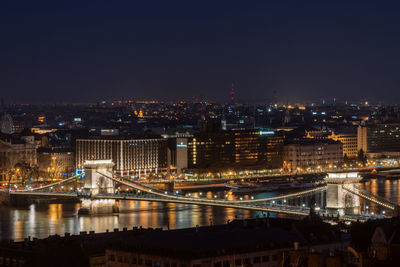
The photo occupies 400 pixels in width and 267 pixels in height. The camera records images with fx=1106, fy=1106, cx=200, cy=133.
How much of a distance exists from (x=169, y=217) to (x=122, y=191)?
10.4 meters

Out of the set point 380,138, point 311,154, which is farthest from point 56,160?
point 380,138

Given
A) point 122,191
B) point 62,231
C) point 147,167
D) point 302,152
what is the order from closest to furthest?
point 62,231, point 122,191, point 147,167, point 302,152

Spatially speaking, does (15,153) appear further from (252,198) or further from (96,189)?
(252,198)

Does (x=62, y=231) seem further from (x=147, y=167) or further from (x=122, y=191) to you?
(x=147, y=167)

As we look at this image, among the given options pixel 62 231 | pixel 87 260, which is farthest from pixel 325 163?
pixel 87 260

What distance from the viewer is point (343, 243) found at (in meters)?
15.3

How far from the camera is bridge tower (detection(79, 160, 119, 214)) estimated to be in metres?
34.7

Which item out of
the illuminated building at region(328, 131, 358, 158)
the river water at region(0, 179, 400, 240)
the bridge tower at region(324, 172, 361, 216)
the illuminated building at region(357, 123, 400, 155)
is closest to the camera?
the bridge tower at region(324, 172, 361, 216)

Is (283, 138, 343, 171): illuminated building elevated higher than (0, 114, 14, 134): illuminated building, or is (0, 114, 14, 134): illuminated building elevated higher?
(0, 114, 14, 134): illuminated building

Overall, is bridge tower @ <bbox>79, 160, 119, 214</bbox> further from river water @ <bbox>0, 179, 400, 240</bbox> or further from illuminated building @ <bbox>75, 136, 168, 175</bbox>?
illuminated building @ <bbox>75, 136, 168, 175</bbox>

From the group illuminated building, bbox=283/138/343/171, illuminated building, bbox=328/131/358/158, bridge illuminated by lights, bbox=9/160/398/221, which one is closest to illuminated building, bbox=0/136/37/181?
bridge illuminated by lights, bbox=9/160/398/221

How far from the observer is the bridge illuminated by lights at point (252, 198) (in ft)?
82.9

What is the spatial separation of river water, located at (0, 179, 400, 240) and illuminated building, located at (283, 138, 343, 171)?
1699 cm

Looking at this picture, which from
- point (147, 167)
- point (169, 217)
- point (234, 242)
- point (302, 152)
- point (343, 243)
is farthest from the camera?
point (302, 152)
